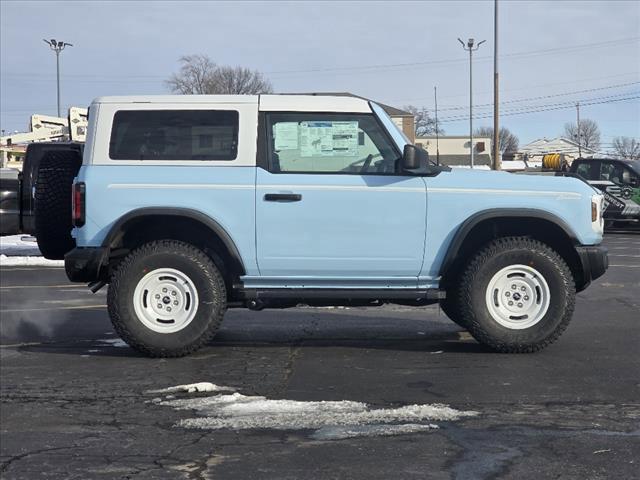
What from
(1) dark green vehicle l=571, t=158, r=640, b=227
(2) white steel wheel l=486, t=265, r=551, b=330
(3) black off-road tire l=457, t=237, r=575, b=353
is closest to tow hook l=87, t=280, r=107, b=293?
(3) black off-road tire l=457, t=237, r=575, b=353

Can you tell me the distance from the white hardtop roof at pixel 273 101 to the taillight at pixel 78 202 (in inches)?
31.4

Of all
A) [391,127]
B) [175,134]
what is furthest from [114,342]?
[391,127]

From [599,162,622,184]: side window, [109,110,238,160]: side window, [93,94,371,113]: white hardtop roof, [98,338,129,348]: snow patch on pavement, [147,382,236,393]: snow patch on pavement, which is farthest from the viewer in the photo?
[599,162,622,184]: side window

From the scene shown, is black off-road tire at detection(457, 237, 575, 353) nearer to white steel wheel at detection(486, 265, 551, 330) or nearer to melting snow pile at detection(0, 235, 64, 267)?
white steel wheel at detection(486, 265, 551, 330)

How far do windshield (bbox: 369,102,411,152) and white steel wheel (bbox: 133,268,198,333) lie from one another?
2.11 meters

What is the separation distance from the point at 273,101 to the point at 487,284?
2403 mm

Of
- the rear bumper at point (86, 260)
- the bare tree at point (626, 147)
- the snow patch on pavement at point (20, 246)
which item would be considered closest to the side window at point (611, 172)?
the snow patch on pavement at point (20, 246)

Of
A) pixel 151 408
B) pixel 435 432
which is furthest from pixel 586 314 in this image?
pixel 151 408

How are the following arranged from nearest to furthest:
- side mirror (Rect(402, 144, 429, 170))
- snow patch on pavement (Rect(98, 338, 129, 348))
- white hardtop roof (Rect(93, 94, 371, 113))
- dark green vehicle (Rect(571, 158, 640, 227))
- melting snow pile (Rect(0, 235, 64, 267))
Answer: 1. side mirror (Rect(402, 144, 429, 170))
2. white hardtop roof (Rect(93, 94, 371, 113))
3. snow patch on pavement (Rect(98, 338, 129, 348))
4. melting snow pile (Rect(0, 235, 64, 267))
5. dark green vehicle (Rect(571, 158, 640, 227))

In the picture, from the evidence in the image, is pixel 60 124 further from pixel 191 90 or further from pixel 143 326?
pixel 191 90

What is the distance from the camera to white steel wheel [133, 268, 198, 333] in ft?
21.7

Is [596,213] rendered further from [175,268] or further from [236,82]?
[236,82]

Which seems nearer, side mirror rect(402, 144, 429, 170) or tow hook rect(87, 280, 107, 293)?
side mirror rect(402, 144, 429, 170)

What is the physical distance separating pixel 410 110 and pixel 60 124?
199 feet
